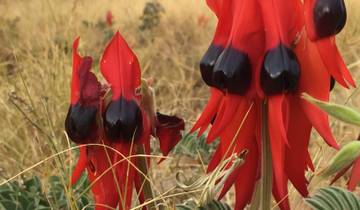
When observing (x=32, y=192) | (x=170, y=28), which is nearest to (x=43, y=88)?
(x=32, y=192)

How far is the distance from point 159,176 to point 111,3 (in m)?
4.20

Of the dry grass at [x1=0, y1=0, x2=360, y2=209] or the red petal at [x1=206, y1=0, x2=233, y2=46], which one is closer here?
the red petal at [x1=206, y1=0, x2=233, y2=46]

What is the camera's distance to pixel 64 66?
8.72 feet

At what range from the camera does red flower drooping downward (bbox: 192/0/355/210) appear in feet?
2.50

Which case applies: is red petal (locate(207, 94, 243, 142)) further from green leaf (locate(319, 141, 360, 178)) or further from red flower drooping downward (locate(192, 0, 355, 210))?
green leaf (locate(319, 141, 360, 178))

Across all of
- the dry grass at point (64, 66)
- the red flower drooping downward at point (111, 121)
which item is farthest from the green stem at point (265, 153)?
the dry grass at point (64, 66)

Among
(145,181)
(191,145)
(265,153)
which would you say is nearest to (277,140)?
(265,153)

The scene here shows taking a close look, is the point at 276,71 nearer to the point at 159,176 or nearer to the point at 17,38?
the point at 159,176

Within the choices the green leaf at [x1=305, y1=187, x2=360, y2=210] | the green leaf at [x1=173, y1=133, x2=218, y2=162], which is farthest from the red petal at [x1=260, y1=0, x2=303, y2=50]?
the green leaf at [x1=173, y1=133, x2=218, y2=162]

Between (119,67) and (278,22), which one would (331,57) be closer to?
(278,22)

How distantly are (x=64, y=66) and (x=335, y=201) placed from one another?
1768 millimetres

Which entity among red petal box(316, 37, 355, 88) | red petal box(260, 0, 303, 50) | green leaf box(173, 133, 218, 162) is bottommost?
green leaf box(173, 133, 218, 162)

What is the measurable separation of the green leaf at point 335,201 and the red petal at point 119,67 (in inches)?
14.2

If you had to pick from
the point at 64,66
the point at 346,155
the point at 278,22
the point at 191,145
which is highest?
the point at 278,22
